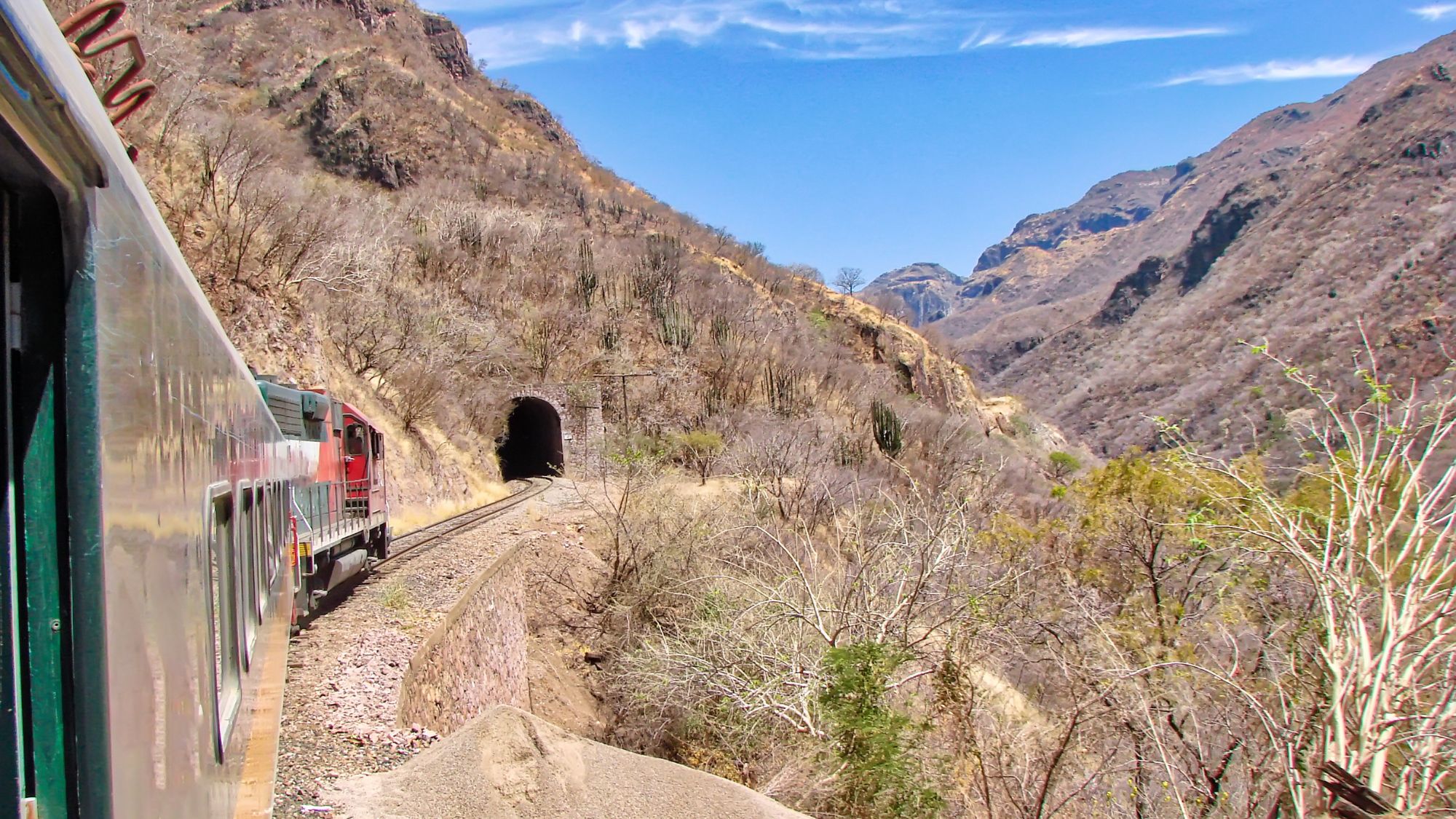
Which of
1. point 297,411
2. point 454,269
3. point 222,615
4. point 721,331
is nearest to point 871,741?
point 297,411

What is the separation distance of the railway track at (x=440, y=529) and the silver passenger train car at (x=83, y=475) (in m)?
12.6

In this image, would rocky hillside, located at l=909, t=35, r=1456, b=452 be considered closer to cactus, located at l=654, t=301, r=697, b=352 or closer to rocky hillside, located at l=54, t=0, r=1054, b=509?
rocky hillside, located at l=54, t=0, r=1054, b=509

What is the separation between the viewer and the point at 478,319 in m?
40.0

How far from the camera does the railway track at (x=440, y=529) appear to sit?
14.6 meters

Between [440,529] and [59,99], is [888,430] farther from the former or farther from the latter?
[59,99]

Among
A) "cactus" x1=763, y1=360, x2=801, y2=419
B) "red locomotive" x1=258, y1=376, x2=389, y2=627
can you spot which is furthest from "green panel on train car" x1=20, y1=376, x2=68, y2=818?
"cactus" x1=763, y1=360, x2=801, y2=419

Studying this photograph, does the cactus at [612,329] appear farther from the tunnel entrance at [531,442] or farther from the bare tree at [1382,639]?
the bare tree at [1382,639]

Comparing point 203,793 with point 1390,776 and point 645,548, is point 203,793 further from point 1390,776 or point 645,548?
point 645,548

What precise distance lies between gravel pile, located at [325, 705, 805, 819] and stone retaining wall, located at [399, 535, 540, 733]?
152 cm

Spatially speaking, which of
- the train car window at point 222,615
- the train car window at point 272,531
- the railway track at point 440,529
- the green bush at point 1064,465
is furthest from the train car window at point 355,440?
the green bush at point 1064,465

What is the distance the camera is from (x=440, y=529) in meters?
19.2

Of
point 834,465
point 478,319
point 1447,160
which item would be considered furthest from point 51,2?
point 1447,160

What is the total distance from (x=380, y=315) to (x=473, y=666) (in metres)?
20.0

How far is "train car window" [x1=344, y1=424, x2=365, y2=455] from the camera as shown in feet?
41.4
